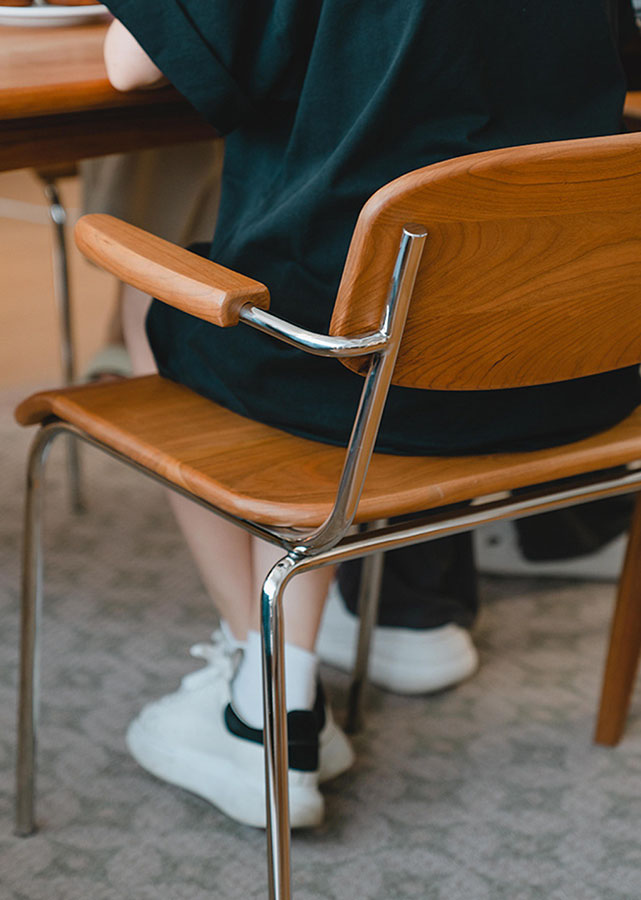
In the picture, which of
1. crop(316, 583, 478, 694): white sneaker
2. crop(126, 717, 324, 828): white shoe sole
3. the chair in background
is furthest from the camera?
the chair in background

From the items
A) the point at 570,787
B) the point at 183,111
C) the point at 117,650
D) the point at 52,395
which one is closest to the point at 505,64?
the point at 183,111

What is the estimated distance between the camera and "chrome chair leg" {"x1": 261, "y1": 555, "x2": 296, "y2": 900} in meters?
0.72

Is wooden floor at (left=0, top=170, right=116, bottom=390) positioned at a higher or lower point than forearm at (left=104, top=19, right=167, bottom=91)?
lower

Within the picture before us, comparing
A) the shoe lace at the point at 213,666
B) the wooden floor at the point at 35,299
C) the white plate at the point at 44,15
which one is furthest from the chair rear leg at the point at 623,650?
the wooden floor at the point at 35,299

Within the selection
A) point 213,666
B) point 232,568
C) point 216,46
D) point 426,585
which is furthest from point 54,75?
point 426,585

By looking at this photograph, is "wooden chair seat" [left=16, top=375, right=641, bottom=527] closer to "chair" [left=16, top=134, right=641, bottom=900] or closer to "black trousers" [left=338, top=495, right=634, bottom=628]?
"chair" [left=16, top=134, right=641, bottom=900]

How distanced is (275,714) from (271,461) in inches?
7.4

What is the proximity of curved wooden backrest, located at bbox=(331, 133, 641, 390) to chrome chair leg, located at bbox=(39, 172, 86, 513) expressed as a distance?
94cm

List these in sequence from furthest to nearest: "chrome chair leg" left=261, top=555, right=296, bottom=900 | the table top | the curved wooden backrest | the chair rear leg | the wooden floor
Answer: the wooden floor
the chair rear leg
the table top
"chrome chair leg" left=261, top=555, right=296, bottom=900
the curved wooden backrest

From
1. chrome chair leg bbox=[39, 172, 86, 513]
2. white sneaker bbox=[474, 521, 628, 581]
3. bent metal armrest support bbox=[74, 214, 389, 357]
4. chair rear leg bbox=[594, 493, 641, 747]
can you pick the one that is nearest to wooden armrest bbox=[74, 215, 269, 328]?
bent metal armrest support bbox=[74, 214, 389, 357]

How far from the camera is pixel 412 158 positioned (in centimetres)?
76

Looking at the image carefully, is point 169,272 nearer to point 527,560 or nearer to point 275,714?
point 275,714

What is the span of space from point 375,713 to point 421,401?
1.81 ft

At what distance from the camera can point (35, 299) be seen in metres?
2.78
